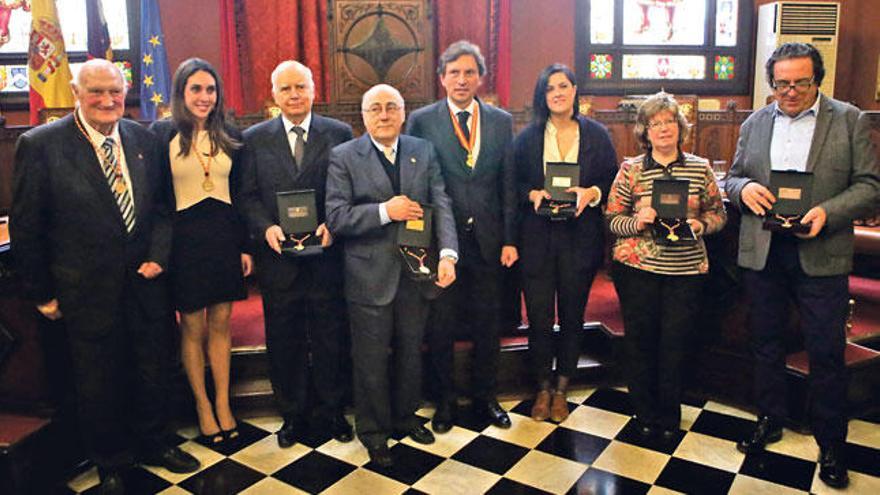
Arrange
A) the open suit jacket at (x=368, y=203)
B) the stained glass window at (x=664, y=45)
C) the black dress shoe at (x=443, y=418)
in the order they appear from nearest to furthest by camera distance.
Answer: the open suit jacket at (x=368, y=203) < the black dress shoe at (x=443, y=418) < the stained glass window at (x=664, y=45)

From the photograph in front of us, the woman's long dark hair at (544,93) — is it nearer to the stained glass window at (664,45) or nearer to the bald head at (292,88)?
the bald head at (292,88)

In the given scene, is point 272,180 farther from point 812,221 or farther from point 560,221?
point 812,221

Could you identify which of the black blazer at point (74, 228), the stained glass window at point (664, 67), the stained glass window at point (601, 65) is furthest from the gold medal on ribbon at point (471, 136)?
the stained glass window at point (664, 67)

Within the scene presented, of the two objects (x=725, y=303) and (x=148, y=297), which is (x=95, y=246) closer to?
(x=148, y=297)

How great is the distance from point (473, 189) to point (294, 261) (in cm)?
86

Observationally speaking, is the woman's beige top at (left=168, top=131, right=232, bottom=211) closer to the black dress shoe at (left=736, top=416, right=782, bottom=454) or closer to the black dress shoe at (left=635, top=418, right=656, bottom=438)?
the black dress shoe at (left=635, top=418, right=656, bottom=438)

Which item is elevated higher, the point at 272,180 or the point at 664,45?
the point at 664,45

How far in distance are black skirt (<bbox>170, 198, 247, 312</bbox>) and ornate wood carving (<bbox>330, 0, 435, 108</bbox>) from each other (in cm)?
360

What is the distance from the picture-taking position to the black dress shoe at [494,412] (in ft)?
10.6

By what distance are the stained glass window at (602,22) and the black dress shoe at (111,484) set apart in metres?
6.54

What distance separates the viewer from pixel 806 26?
749cm

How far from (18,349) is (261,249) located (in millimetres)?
1066

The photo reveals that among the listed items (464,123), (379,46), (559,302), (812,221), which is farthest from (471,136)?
(379,46)

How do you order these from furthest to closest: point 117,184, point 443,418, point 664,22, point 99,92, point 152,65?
point 664,22, point 152,65, point 443,418, point 117,184, point 99,92
